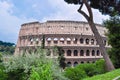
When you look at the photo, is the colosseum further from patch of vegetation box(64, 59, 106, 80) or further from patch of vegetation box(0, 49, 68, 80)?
patch of vegetation box(0, 49, 68, 80)

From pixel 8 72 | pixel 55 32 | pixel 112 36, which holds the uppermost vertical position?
pixel 55 32

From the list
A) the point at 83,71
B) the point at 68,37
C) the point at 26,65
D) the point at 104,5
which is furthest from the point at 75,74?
the point at 68,37

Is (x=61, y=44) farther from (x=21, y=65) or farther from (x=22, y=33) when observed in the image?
(x=21, y=65)

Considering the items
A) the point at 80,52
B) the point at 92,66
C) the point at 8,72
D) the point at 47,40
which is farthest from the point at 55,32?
the point at 8,72

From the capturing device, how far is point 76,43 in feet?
186

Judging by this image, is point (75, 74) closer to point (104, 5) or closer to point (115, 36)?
point (115, 36)

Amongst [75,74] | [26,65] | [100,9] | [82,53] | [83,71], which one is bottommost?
[75,74]

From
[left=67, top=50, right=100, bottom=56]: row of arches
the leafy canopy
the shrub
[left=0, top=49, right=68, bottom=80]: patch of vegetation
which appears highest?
the leafy canopy

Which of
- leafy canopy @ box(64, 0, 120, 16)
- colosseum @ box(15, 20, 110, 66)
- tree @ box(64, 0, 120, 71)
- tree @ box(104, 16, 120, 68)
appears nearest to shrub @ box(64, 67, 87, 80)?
tree @ box(104, 16, 120, 68)

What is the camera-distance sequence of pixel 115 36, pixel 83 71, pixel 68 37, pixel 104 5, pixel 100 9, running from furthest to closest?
pixel 68 37 < pixel 115 36 < pixel 83 71 < pixel 100 9 < pixel 104 5

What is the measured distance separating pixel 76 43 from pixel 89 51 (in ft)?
11.4

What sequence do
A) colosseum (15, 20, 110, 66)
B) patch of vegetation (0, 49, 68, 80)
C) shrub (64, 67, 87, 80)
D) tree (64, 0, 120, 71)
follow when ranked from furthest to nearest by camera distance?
colosseum (15, 20, 110, 66)
shrub (64, 67, 87, 80)
tree (64, 0, 120, 71)
patch of vegetation (0, 49, 68, 80)

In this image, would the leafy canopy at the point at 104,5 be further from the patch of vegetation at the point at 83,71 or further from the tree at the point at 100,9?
the patch of vegetation at the point at 83,71

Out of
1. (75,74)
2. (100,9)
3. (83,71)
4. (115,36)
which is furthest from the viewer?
(115,36)
